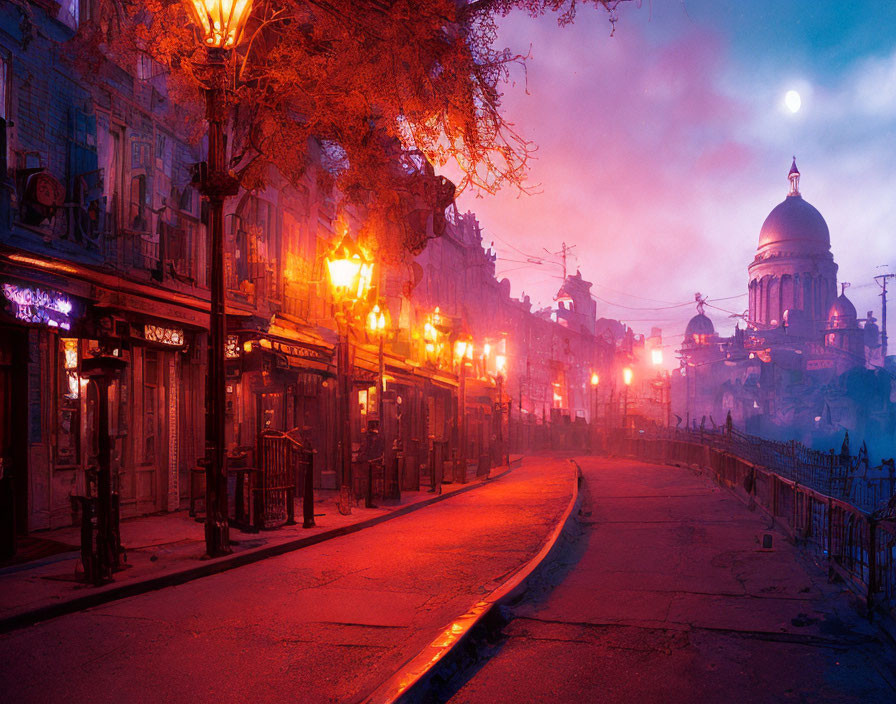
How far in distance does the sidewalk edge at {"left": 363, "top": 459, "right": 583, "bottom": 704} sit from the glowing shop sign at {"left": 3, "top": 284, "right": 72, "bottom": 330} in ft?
24.6

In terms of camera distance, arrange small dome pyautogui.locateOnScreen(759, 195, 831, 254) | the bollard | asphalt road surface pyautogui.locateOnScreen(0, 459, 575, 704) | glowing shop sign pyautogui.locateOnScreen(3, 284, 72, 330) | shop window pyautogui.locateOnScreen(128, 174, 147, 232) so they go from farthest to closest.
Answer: small dome pyautogui.locateOnScreen(759, 195, 831, 254) → shop window pyautogui.locateOnScreen(128, 174, 147, 232) → the bollard → glowing shop sign pyautogui.locateOnScreen(3, 284, 72, 330) → asphalt road surface pyautogui.locateOnScreen(0, 459, 575, 704)

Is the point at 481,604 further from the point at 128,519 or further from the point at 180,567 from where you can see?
the point at 128,519

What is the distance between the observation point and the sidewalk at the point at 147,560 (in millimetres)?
6578

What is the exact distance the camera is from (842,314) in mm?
83938

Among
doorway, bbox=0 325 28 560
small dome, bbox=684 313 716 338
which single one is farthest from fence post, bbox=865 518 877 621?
small dome, bbox=684 313 716 338

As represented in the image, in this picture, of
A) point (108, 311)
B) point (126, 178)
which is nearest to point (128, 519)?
point (108, 311)

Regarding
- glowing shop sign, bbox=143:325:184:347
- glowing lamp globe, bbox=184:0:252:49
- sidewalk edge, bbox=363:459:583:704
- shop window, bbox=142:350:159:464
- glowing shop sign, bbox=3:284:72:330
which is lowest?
sidewalk edge, bbox=363:459:583:704

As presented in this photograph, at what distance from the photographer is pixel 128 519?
40.8 ft

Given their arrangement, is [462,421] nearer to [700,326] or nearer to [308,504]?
[308,504]

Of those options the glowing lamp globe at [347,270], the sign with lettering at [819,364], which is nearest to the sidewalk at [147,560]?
the glowing lamp globe at [347,270]

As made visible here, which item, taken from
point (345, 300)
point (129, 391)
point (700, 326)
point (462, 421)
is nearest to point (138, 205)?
point (129, 391)

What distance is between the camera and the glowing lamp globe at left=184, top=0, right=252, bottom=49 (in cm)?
831

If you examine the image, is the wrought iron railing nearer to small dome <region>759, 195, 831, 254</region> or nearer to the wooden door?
the wooden door

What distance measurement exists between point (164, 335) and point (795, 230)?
288 ft
